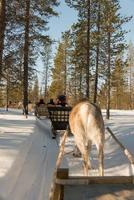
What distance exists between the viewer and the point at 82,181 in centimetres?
631

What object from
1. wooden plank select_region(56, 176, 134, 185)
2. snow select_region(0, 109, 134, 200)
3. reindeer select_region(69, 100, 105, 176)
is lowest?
snow select_region(0, 109, 134, 200)

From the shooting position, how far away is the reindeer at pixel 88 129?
8.66 metres

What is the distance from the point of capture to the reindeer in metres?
8.66

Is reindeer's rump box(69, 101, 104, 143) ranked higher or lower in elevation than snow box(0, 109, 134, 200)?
higher

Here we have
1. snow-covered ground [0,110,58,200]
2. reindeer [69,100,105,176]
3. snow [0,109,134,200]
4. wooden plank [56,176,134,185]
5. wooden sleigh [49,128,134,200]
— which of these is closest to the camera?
wooden sleigh [49,128,134,200]

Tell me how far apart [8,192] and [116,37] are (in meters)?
32.3

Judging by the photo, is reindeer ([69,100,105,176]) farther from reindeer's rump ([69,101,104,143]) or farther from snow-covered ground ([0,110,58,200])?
snow-covered ground ([0,110,58,200])

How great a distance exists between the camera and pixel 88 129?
28.9ft

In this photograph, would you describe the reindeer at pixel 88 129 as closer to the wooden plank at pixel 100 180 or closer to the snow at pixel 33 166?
the snow at pixel 33 166

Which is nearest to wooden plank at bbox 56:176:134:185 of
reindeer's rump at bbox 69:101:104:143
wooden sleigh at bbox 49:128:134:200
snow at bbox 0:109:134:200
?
wooden sleigh at bbox 49:128:134:200

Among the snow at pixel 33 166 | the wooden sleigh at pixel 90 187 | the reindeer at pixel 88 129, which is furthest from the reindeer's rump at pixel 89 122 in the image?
the wooden sleigh at pixel 90 187

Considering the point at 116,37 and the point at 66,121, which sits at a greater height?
the point at 116,37

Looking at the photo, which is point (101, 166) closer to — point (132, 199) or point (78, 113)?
point (78, 113)

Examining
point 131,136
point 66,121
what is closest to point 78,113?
point 131,136
